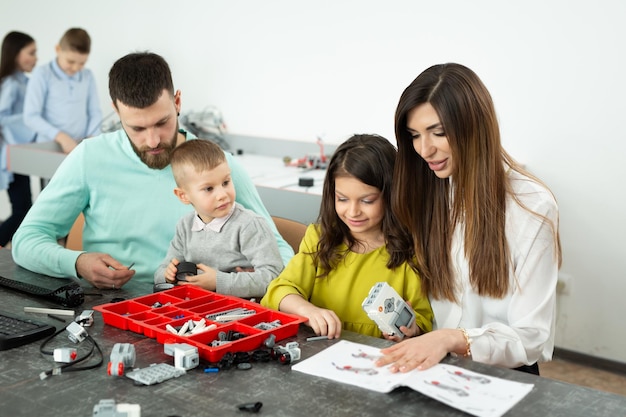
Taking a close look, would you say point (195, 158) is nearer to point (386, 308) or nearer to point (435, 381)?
point (386, 308)

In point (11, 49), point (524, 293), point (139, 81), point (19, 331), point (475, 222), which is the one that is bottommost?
point (19, 331)

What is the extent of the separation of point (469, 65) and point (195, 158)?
188cm

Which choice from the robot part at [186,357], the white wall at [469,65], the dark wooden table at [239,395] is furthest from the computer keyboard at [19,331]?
the white wall at [469,65]

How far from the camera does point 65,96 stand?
15.3ft

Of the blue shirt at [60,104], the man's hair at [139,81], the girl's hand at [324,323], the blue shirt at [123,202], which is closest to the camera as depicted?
the girl's hand at [324,323]

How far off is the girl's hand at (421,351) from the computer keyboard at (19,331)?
2.39 ft

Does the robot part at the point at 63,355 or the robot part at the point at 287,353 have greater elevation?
the robot part at the point at 287,353

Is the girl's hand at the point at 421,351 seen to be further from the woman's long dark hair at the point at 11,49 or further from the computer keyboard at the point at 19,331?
the woman's long dark hair at the point at 11,49

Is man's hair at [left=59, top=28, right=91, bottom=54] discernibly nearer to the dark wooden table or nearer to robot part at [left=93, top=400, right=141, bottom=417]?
the dark wooden table

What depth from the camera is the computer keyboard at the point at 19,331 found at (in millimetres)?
1507

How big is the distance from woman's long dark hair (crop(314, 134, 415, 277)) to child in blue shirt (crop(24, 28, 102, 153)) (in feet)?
9.92

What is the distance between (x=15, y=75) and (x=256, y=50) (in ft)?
5.56

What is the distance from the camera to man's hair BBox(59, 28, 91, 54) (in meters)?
4.41

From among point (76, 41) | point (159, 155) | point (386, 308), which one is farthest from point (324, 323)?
point (76, 41)
